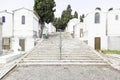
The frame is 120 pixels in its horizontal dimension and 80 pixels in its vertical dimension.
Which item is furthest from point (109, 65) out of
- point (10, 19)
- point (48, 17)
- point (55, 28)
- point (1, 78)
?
point (55, 28)

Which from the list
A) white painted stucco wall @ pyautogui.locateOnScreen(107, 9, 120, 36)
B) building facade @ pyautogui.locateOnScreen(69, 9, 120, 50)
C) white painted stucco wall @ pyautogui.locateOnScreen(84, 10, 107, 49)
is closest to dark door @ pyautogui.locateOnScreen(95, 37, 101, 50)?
building facade @ pyautogui.locateOnScreen(69, 9, 120, 50)

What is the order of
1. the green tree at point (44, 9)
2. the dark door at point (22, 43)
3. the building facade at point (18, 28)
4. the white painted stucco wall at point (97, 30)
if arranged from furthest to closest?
the green tree at point (44, 9), the building facade at point (18, 28), the white painted stucco wall at point (97, 30), the dark door at point (22, 43)

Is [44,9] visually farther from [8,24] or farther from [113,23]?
[113,23]

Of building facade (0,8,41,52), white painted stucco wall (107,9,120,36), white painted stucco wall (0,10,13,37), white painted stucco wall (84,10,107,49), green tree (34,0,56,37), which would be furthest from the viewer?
green tree (34,0,56,37)

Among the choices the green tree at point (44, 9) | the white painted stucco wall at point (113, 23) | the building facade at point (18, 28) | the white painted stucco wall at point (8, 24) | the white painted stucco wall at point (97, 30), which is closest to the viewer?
the white painted stucco wall at point (97, 30)

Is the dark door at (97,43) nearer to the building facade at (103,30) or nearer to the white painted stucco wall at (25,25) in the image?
the building facade at (103,30)

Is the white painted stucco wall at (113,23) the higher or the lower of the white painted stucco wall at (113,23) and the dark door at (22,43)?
the higher

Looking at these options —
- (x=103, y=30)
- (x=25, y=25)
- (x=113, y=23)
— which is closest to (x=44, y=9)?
(x=25, y=25)

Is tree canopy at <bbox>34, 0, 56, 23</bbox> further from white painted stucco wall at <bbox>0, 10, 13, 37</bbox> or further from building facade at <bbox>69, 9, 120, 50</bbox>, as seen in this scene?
building facade at <bbox>69, 9, 120, 50</bbox>

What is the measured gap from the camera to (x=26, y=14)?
94.0 feet

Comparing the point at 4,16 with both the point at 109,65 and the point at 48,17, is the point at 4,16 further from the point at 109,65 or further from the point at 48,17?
the point at 109,65

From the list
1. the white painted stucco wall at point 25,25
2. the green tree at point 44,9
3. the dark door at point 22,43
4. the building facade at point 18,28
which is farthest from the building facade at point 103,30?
the green tree at point 44,9

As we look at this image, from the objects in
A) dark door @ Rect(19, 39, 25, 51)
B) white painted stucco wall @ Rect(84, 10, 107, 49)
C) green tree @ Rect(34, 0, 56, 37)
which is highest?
green tree @ Rect(34, 0, 56, 37)

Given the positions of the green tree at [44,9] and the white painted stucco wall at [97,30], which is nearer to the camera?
the white painted stucco wall at [97,30]
